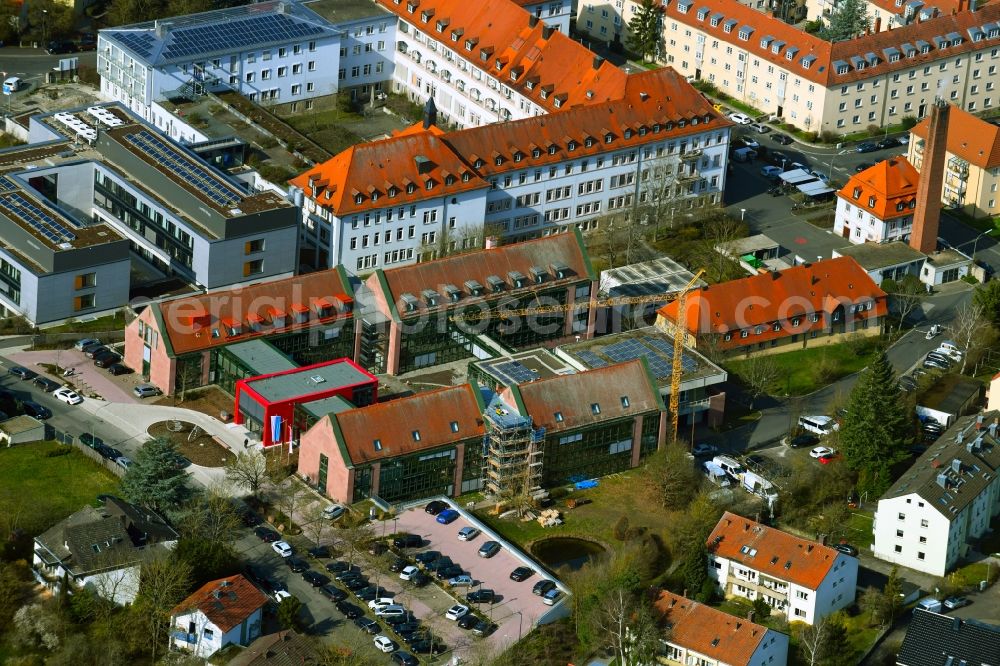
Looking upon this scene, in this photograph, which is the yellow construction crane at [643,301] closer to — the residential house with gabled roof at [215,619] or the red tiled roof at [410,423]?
the red tiled roof at [410,423]

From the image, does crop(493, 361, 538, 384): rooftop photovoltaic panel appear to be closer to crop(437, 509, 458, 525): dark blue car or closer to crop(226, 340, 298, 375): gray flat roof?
crop(437, 509, 458, 525): dark blue car

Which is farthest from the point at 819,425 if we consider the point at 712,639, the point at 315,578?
the point at 315,578

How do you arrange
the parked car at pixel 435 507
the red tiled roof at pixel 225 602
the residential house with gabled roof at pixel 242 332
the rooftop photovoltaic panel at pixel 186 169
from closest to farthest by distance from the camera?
1. the red tiled roof at pixel 225 602
2. the parked car at pixel 435 507
3. the residential house with gabled roof at pixel 242 332
4. the rooftop photovoltaic panel at pixel 186 169

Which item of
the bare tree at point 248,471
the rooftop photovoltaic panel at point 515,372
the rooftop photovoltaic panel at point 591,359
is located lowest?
the bare tree at point 248,471

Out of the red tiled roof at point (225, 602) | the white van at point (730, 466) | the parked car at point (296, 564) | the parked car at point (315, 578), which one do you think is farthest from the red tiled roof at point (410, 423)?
the white van at point (730, 466)

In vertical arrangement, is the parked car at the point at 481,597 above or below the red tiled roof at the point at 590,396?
below

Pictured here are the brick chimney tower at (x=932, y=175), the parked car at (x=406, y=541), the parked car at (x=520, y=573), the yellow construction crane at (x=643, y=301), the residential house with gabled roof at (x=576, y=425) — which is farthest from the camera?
the brick chimney tower at (x=932, y=175)

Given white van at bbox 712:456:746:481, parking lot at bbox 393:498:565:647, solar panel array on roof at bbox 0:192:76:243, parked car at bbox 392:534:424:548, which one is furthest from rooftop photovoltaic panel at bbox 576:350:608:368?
solar panel array on roof at bbox 0:192:76:243

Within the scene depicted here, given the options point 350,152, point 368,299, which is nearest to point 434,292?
point 368,299
